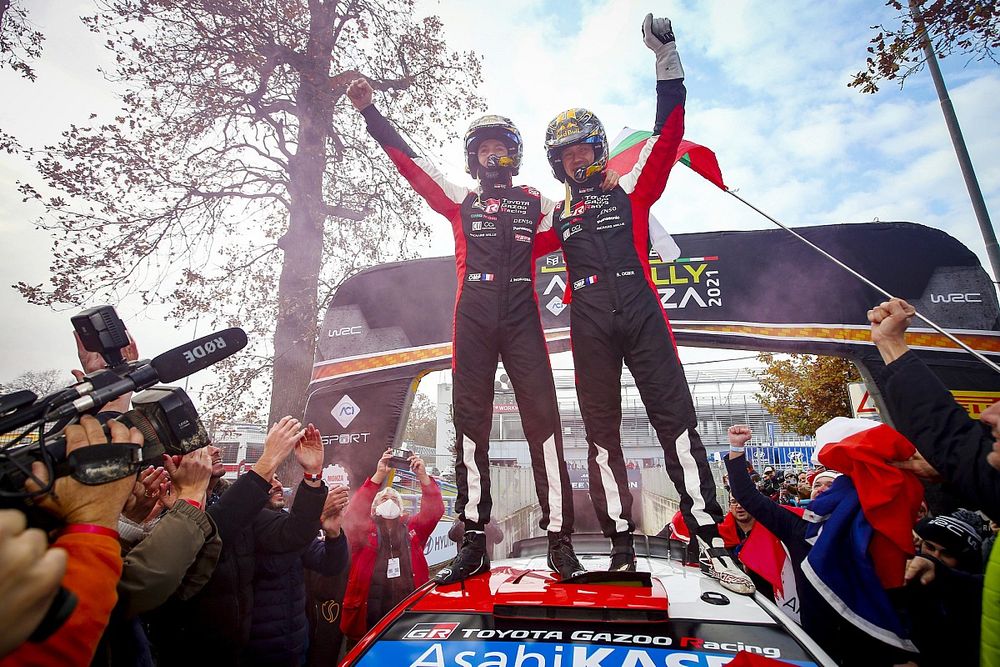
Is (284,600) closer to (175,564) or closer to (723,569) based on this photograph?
(175,564)

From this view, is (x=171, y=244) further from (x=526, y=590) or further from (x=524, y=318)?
(x=526, y=590)

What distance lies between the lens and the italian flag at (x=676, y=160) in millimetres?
3240

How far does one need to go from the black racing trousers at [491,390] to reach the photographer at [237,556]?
0.81 metres

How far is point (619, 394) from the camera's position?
2.85 metres

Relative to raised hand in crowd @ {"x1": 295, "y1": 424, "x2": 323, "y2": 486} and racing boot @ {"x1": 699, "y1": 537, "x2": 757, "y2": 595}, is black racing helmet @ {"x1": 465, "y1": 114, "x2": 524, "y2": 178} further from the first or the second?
racing boot @ {"x1": 699, "y1": 537, "x2": 757, "y2": 595}

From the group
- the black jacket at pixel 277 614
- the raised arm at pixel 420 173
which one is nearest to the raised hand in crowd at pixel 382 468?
the black jacket at pixel 277 614

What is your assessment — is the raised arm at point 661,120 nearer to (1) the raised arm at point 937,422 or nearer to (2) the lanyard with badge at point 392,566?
(1) the raised arm at point 937,422

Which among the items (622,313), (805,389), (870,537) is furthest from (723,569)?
(805,389)

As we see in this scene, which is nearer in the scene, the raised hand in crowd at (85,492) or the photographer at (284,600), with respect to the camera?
the raised hand in crowd at (85,492)

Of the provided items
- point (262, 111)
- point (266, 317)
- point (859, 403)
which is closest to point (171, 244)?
point (266, 317)

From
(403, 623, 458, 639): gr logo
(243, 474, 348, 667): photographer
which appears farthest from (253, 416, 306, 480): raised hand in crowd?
(403, 623, 458, 639): gr logo

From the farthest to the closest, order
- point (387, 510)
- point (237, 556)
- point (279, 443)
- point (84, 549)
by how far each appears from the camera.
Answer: point (387, 510)
point (237, 556)
point (279, 443)
point (84, 549)

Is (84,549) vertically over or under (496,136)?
under

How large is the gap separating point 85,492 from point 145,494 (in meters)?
1.12
